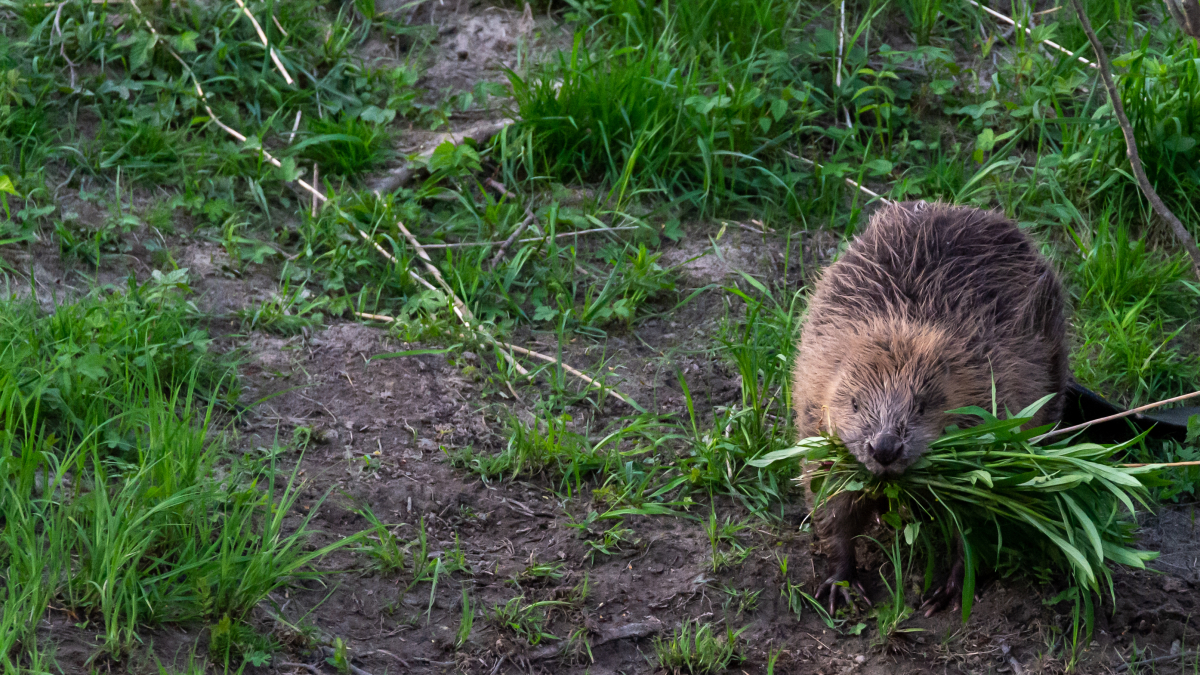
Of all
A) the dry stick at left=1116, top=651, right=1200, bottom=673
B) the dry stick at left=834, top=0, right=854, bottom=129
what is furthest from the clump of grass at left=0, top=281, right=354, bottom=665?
the dry stick at left=834, top=0, right=854, bottom=129

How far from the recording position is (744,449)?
3729mm

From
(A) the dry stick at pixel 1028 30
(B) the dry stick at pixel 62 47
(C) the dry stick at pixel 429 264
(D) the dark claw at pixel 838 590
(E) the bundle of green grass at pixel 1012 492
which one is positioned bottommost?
(D) the dark claw at pixel 838 590

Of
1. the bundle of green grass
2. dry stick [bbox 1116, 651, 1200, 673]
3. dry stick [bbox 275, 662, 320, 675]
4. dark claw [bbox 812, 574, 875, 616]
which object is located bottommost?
dark claw [bbox 812, 574, 875, 616]

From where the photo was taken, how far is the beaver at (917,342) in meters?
3.17

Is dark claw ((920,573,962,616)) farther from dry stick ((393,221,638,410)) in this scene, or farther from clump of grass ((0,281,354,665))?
clump of grass ((0,281,354,665))

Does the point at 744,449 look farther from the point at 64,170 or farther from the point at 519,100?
the point at 64,170

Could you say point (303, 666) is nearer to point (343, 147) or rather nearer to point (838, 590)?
point (838, 590)

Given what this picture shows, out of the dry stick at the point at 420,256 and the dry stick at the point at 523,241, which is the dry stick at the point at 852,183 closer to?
the dry stick at the point at 523,241

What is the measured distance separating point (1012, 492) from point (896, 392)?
414 mm

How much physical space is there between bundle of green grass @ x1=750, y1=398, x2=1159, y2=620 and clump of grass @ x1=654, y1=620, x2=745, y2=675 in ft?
1.69

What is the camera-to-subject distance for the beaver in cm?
317

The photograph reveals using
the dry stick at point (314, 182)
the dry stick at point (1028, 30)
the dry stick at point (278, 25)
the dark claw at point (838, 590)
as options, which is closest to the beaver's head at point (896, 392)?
the dark claw at point (838, 590)

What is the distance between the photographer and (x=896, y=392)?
3.16 meters

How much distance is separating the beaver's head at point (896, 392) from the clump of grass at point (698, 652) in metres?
0.64
